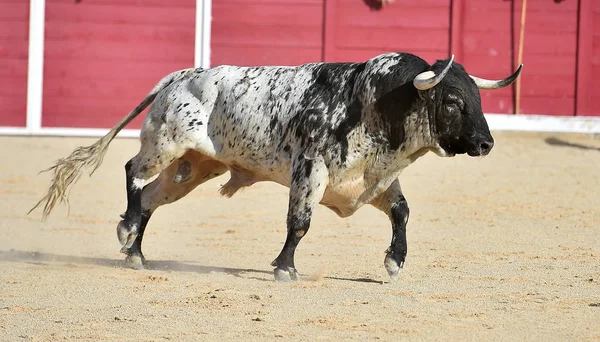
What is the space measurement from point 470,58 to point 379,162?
824cm

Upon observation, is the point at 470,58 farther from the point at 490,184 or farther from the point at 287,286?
the point at 287,286

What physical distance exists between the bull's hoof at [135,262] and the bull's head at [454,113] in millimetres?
1953

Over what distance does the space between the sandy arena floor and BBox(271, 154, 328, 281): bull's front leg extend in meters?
0.12

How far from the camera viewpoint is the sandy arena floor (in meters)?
5.33

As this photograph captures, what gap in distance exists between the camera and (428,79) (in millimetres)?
6324

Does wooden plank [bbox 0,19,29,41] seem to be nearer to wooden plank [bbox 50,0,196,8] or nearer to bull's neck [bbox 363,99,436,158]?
wooden plank [bbox 50,0,196,8]

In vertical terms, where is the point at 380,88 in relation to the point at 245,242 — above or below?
above

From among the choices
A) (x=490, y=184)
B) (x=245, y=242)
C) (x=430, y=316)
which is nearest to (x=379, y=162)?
(x=430, y=316)

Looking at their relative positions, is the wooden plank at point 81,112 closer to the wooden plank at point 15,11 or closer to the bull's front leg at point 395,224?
the wooden plank at point 15,11

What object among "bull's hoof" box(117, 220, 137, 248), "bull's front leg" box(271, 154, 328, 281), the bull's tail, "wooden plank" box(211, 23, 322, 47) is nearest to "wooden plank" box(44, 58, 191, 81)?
"wooden plank" box(211, 23, 322, 47)

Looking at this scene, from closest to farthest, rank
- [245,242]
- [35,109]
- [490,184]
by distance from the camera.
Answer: [245,242] < [490,184] < [35,109]

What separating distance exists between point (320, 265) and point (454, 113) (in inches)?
55.4

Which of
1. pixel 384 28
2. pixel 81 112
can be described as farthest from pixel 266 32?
pixel 81 112

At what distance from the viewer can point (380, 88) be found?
6578 mm
